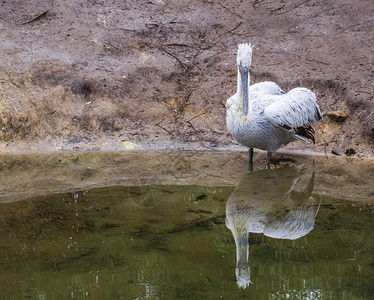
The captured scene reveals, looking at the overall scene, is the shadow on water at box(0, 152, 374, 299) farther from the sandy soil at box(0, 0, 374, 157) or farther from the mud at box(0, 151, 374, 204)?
the sandy soil at box(0, 0, 374, 157)

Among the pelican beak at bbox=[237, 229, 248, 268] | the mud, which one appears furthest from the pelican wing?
the pelican beak at bbox=[237, 229, 248, 268]

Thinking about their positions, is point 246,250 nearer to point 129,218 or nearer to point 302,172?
point 129,218

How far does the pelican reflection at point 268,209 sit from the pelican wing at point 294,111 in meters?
0.56

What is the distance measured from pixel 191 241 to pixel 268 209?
1.05m

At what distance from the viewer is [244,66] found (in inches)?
223

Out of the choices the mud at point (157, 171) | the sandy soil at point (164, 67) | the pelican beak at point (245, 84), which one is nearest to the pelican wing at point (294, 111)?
the pelican beak at point (245, 84)

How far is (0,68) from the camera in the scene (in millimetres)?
7137

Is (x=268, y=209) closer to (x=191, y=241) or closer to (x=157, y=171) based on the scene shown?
(x=191, y=241)

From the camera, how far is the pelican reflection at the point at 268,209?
448cm

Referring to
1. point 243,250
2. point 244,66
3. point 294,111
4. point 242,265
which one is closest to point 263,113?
point 294,111

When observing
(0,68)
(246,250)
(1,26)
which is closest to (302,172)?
(246,250)

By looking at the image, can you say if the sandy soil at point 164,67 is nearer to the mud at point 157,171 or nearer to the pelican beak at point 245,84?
the mud at point 157,171

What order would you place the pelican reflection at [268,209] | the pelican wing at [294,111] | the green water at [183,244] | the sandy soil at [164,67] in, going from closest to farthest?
the green water at [183,244] < the pelican reflection at [268,209] < the pelican wing at [294,111] < the sandy soil at [164,67]

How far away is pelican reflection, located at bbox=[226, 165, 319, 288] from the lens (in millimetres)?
4484
